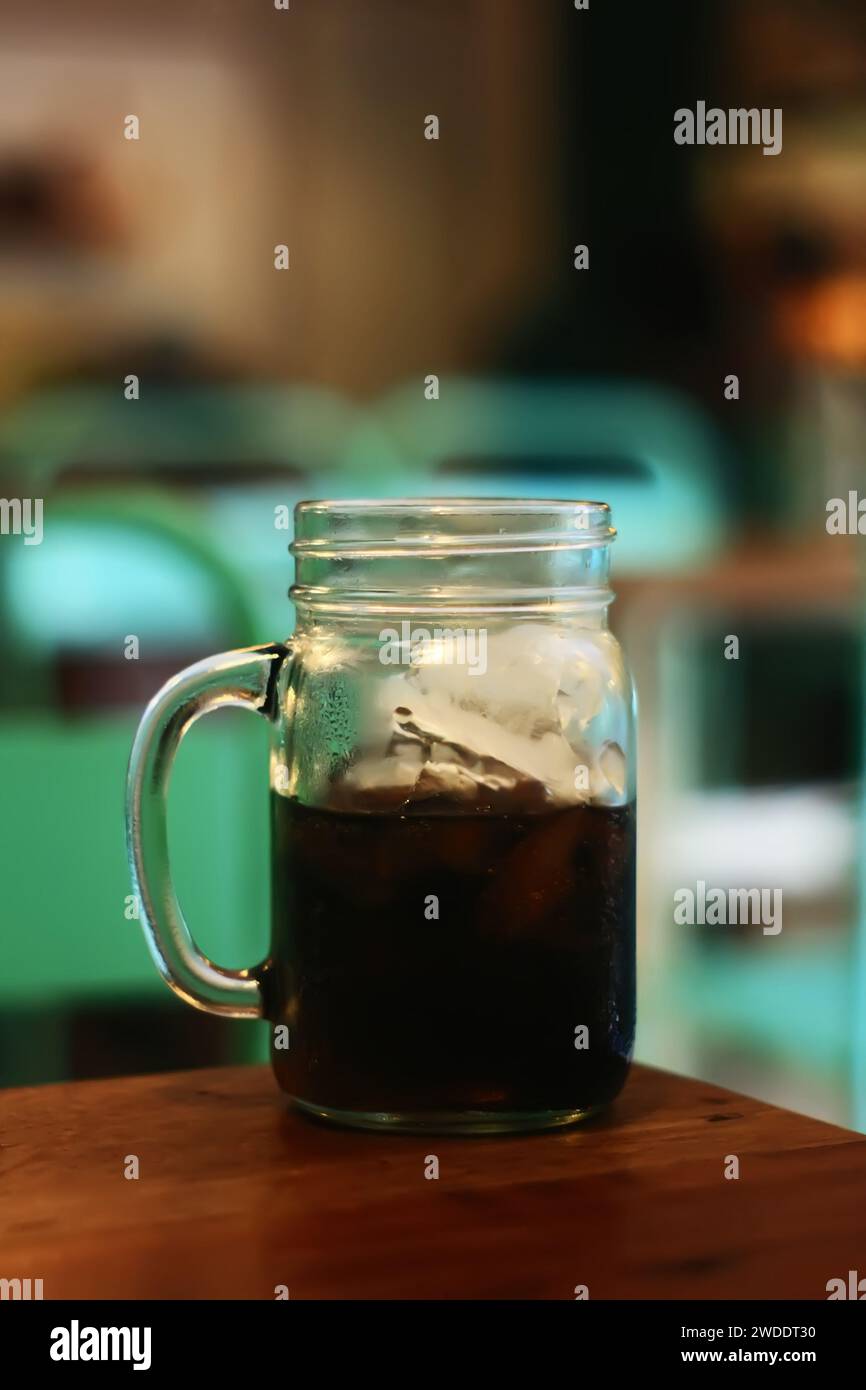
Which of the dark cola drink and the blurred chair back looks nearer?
the dark cola drink

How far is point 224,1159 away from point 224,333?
1551 mm

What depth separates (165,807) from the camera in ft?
2.58

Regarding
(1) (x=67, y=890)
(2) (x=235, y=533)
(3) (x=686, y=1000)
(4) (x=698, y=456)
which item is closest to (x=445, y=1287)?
(1) (x=67, y=890)

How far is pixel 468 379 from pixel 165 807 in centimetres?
150

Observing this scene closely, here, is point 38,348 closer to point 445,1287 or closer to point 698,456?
point 698,456

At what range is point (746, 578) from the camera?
7.07ft

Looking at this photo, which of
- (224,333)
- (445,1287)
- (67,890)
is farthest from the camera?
(224,333)

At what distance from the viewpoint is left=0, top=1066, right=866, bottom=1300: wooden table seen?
0.59 metres

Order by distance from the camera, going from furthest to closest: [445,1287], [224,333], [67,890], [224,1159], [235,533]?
[224,333], [235,533], [67,890], [224,1159], [445,1287]

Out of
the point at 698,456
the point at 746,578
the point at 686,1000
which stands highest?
the point at 698,456

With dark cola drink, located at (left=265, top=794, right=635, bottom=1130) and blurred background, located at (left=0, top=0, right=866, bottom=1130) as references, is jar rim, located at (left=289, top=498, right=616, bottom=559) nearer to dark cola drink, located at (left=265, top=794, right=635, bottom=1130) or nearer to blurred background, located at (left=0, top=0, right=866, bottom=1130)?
dark cola drink, located at (left=265, top=794, right=635, bottom=1130)

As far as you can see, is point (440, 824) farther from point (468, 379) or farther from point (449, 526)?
point (468, 379)

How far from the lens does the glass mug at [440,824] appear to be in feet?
2.36

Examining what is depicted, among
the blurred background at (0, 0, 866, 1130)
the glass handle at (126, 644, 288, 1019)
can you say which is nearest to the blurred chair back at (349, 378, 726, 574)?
the blurred background at (0, 0, 866, 1130)
